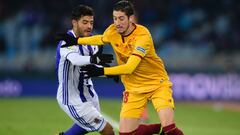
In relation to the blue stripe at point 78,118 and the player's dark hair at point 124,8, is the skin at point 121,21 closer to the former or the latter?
the player's dark hair at point 124,8

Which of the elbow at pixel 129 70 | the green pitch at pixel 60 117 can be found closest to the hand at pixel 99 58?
the elbow at pixel 129 70

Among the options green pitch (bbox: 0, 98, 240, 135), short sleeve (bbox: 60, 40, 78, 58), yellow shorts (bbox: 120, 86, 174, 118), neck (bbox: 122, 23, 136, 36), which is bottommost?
green pitch (bbox: 0, 98, 240, 135)

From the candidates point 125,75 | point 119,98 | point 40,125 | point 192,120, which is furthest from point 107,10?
point 125,75

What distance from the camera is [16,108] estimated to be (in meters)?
18.4

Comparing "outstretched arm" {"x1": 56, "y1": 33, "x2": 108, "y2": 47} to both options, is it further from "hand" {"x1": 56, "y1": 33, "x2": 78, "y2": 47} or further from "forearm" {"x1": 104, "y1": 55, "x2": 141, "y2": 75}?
"forearm" {"x1": 104, "y1": 55, "x2": 141, "y2": 75}

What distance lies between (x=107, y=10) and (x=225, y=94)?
487cm

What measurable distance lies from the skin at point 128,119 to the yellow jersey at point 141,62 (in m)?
0.13

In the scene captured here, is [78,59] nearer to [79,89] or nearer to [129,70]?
[79,89]

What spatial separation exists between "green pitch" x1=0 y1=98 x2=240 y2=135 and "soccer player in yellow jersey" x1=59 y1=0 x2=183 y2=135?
12.6ft

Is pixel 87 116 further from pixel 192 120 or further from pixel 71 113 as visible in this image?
pixel 192 120

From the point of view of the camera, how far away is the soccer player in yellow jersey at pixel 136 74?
8758 mm

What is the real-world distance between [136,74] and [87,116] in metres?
0.88

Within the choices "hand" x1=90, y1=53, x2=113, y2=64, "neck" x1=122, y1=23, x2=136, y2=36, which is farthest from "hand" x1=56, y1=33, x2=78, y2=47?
"neck" x1=122, y1=23, x2=136, y2=36

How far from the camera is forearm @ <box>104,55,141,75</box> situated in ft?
27.8
